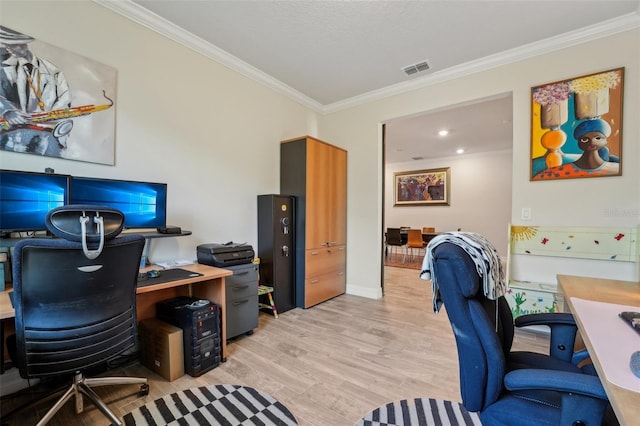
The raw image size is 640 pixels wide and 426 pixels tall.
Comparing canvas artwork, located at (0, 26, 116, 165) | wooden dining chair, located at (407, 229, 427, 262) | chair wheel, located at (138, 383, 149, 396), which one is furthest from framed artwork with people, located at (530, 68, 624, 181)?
wooden dining chair, located at (407, 229, 427, 262)

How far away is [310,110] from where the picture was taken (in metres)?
4.19

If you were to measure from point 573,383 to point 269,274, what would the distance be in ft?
8.99

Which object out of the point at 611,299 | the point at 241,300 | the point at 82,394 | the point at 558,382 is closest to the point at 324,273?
the point at 241,300

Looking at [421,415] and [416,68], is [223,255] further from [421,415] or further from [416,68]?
[416,68]

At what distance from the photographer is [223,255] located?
246 centimetres

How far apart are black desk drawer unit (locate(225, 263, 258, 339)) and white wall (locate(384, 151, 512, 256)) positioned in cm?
655

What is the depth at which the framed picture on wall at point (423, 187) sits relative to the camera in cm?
770

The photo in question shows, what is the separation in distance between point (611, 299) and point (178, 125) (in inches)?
133

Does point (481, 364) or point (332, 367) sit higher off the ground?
point (481, 364)

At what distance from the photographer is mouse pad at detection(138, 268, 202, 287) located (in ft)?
5.90

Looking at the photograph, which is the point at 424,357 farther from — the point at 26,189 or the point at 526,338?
the point at 26,189

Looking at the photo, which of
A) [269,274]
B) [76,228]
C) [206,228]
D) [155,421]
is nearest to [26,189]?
[76,228]

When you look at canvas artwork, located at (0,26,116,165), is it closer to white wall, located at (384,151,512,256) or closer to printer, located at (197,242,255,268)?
printer, located at (197,242,255,268)

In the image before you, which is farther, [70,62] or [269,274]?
[269,274]
